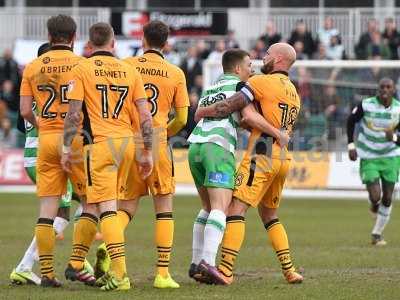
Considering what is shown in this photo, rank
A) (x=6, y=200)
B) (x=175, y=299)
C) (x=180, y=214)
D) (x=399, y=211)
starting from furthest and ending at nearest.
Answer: (x=6, y=200) < (x=399, y=211) < (x=180, y=214) < (x=175, y=299)

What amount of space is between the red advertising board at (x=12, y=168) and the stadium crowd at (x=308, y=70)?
51 cm

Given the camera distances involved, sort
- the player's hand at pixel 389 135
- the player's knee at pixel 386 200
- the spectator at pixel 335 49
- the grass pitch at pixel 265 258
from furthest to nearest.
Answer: the spectator at pixel 335 49, the player's hand at pixel 389 135, the player's knee at pixel 386 200, the grass pitch at pixel 265 258

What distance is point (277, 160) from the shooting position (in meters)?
11.9

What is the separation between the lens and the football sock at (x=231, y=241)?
464 inches

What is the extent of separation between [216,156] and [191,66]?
19.4 m

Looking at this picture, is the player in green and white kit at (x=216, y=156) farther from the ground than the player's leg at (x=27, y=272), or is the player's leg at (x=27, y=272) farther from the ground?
the player in green and white kit at (x=216, y=156)

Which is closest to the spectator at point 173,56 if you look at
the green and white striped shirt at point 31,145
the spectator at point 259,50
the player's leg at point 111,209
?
the spectator at point 259,50

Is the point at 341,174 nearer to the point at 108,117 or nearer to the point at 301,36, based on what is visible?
the point at 301,36

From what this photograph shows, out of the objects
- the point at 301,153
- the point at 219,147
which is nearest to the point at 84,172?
the point at 219,147

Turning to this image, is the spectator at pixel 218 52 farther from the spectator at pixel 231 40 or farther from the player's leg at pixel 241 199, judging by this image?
the player's leg at pixel 241 199

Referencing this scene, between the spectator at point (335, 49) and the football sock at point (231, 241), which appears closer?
the football sock at point (231, 241)

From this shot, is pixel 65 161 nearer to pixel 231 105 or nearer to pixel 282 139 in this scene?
pixel 231 105

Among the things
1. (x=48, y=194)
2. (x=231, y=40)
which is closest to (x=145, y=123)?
Answer: (x=48, y=194)

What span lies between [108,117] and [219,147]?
1418mm
